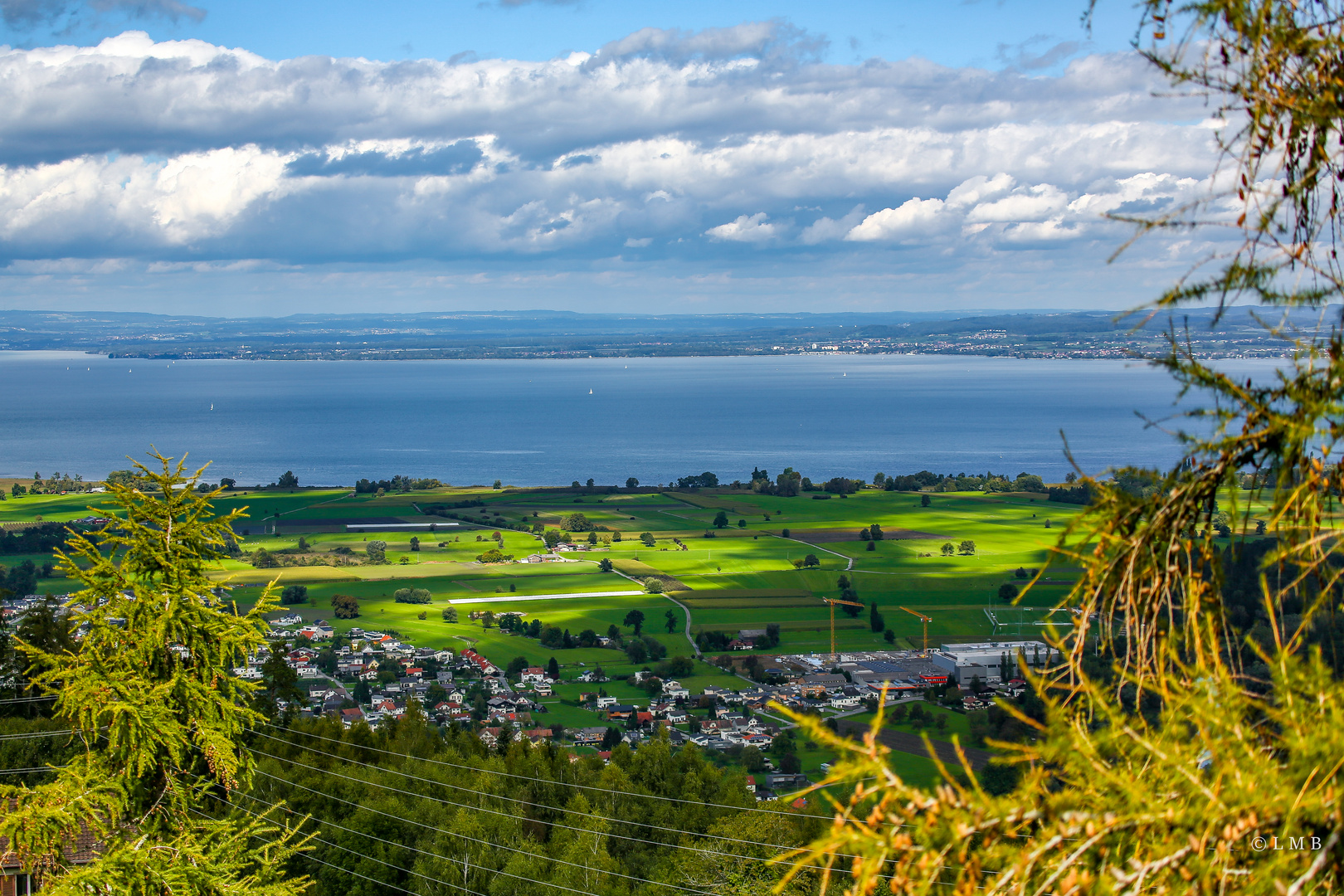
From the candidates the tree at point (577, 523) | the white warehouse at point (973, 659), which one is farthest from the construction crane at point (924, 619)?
the tree at point (577, 523)

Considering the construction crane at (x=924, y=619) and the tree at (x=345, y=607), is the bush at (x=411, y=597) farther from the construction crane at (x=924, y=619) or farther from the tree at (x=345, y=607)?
the construction crane at (x=924, y=619)

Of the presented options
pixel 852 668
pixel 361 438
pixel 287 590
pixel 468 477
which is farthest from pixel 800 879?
pixel 361 438

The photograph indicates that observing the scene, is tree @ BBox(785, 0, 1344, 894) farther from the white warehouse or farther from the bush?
the bush

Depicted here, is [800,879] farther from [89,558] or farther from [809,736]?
[809,736]

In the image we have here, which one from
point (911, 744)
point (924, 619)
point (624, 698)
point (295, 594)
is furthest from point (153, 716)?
point (295, 594)

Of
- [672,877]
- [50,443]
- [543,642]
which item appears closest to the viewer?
[672,877]

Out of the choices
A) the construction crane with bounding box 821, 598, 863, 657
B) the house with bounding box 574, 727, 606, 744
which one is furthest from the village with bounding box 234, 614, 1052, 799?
the construction crane with bounding box 821, 598, 863, 657
